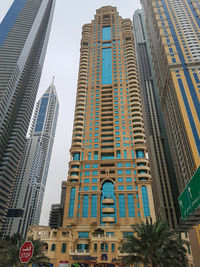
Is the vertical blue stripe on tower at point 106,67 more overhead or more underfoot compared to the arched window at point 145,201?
more overhead

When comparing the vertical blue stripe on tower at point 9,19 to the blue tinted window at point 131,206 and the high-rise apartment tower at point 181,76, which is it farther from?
the blue tinted window at point 131,206

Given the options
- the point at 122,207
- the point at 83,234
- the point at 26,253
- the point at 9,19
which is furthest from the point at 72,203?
the point at 9,19

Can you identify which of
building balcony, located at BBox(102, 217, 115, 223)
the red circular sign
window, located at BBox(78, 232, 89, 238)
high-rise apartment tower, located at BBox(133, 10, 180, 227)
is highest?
high-rise apartment tower, located at BBox(133, 10, 180, 227)

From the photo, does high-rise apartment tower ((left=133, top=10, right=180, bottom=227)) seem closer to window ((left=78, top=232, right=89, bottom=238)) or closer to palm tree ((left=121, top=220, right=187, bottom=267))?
window ((left=78, top=232, right=89, bottom=238))

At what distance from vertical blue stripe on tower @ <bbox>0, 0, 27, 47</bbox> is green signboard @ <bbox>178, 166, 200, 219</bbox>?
183 meters

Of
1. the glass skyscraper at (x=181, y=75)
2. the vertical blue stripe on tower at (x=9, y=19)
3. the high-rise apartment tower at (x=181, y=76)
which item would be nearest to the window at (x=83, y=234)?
the glass skyscraper at (x=181, y=75)

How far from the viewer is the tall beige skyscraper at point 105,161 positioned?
56.8 m

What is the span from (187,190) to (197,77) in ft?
339

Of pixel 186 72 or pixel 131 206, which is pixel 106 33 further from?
pixel 131 206

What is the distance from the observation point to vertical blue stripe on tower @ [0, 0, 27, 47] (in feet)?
556

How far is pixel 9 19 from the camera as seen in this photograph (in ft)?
595

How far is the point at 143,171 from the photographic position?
238 feet

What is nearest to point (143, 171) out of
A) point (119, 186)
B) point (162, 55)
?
point (119, 186)

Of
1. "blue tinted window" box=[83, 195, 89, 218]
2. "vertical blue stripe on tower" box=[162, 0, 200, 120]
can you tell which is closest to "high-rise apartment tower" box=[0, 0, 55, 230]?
"blue tinted window" box=[83, 195, 89, 218]
